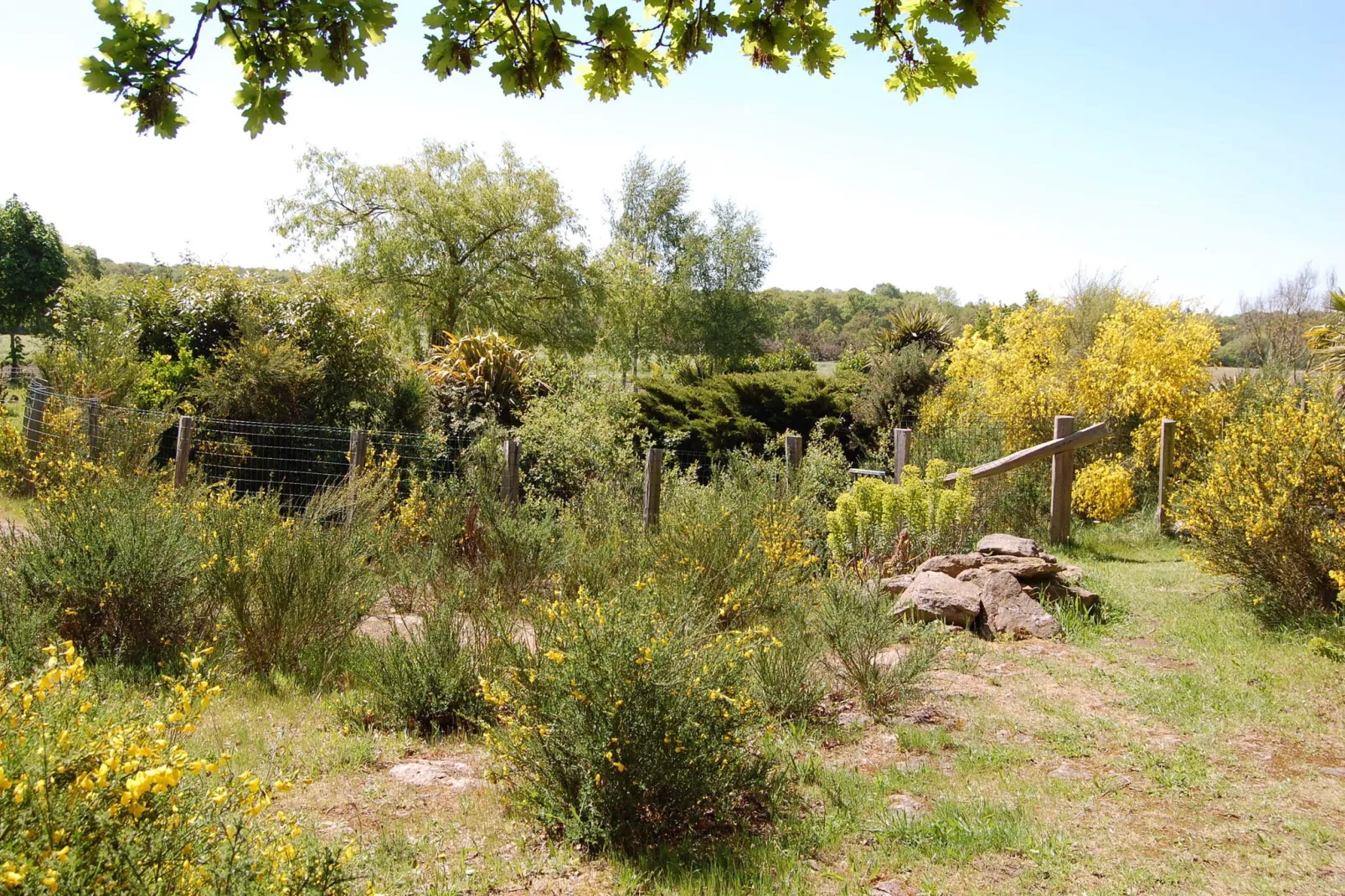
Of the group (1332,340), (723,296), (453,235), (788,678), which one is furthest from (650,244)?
(788,678)

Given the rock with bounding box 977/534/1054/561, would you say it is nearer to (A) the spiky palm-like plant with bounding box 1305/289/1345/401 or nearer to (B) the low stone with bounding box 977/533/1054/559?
(B) the low stone with bounding box 977/533/1054/559

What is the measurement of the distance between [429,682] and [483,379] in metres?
7.71

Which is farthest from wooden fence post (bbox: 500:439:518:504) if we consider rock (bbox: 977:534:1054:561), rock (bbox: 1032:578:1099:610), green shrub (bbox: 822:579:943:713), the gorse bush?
rock (bbox: 1032:578:1099:610)

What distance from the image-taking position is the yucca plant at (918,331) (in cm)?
1933

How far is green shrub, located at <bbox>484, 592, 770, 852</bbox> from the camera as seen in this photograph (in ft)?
11.2

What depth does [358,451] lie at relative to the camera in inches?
359

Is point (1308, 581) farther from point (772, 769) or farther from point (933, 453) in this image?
point (933, 453)

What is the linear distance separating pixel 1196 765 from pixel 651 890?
2.75 meters

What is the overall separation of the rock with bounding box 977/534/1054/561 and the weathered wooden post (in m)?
8.78

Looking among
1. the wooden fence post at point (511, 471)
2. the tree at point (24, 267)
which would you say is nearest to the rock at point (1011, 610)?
the wooden fence post at point (511, 471)

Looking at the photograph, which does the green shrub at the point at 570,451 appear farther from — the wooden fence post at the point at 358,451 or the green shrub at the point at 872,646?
the green shrub at the point at 872,646

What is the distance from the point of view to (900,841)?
3.50 m

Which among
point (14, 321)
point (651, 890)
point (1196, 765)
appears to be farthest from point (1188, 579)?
point (14, 321)

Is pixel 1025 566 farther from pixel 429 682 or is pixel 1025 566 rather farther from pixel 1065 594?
pixel 429 682
